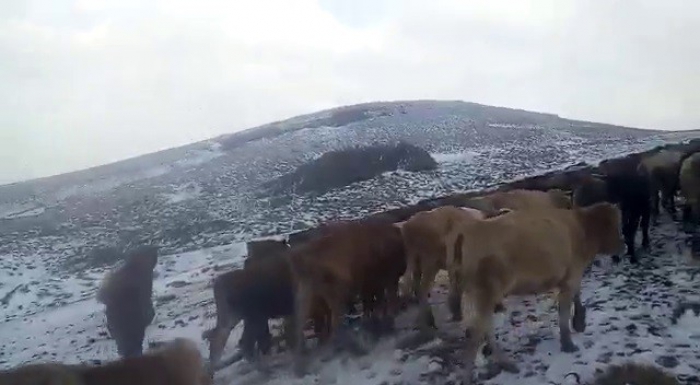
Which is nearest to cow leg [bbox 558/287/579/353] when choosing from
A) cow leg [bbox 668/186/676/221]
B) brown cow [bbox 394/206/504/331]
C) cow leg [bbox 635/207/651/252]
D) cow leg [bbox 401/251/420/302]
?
brown cow [bbox 394/206/504/331]

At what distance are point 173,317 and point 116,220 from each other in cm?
193

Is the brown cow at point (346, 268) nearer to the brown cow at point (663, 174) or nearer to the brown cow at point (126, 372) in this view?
the brown cow at point (126, 372)

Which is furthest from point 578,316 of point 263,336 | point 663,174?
point 663,174

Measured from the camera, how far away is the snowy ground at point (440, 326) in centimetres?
363

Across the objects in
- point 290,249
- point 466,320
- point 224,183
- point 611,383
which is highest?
point 224,183

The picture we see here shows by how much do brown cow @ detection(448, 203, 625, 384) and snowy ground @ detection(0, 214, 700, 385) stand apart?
14cm

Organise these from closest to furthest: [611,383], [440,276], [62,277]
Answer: [611,383], [440,276], [62,277]

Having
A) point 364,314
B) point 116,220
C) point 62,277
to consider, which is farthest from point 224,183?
point 364,314

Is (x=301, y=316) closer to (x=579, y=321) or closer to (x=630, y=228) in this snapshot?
(x=579, y=321)

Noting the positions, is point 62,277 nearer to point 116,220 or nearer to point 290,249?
point 116,220

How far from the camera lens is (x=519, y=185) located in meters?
6.23

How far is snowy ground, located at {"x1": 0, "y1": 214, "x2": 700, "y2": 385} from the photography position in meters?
3.63

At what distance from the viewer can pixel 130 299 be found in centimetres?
511

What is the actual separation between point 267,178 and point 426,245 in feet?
8.24
